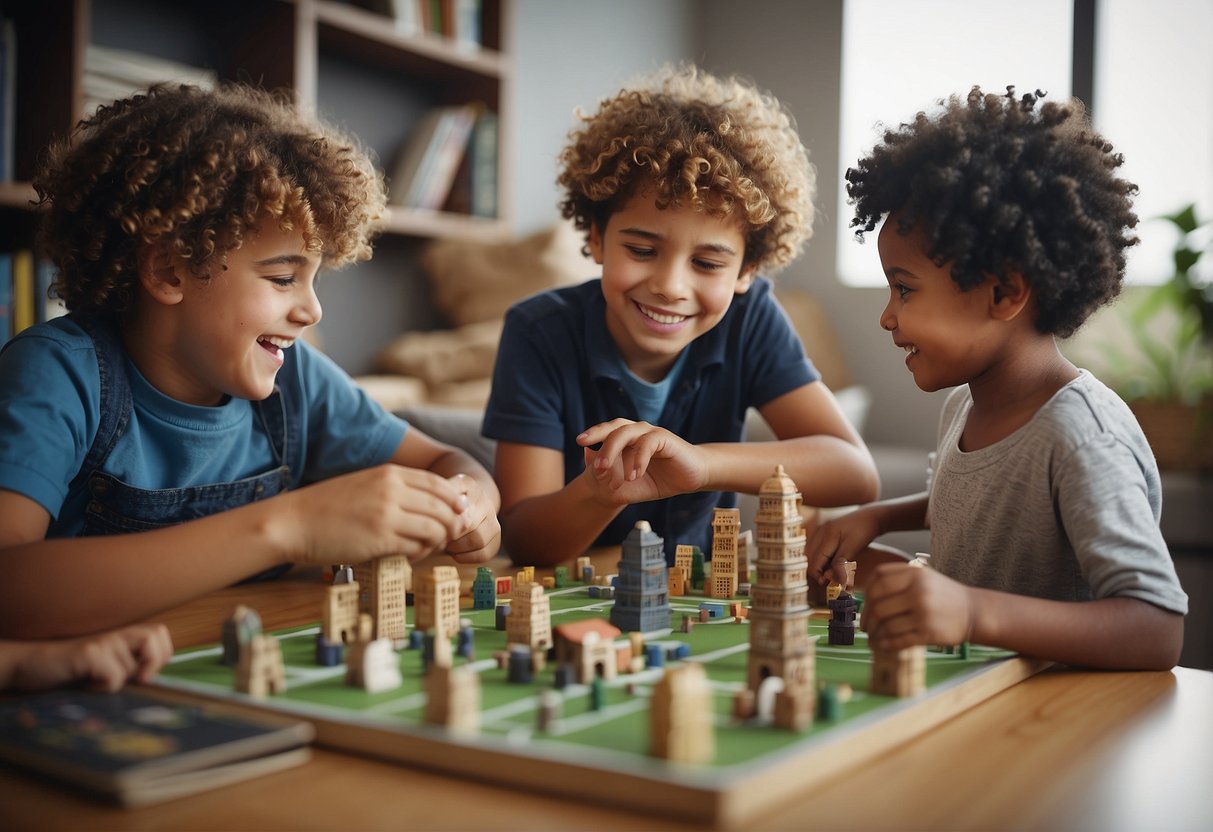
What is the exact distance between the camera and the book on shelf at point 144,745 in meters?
0.61

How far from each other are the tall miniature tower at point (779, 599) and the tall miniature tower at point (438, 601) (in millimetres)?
274

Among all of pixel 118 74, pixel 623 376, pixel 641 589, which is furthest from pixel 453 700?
pixel 118 74

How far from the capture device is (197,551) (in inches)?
36.8

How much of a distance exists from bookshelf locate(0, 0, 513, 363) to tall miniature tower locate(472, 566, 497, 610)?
135 centimetres

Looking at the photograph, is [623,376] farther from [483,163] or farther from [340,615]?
[483,163]

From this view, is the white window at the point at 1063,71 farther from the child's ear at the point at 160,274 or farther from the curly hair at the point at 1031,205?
the child's ear at the point at 160,274

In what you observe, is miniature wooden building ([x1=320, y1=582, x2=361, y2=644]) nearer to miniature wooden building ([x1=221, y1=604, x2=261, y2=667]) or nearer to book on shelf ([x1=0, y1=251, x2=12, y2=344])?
miniature wooden building ([x1=221, y1=604, x2=261, y2=667])

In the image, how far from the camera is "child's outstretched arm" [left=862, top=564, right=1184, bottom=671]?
0.85 m

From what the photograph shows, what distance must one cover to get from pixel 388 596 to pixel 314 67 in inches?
98.7

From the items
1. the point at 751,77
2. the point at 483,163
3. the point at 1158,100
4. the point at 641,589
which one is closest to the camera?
the point at 641,589

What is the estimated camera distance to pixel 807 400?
1735 millimetres

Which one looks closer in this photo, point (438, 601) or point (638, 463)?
point (438, 601)

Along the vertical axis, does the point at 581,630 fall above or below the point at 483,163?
below

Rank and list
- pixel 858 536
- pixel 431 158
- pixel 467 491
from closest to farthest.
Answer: pixel 467 491 → pixel 858 536 → pixel 431 158
